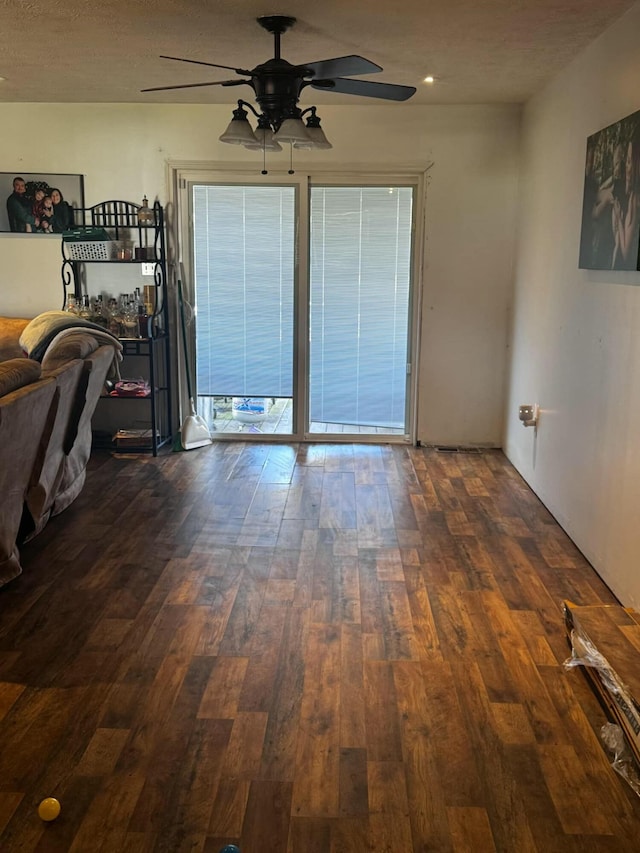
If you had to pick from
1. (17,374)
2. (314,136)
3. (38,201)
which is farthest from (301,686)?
(38,201)

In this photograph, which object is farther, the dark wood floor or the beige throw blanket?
the beige throw blanket

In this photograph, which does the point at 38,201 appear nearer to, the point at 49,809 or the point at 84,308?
the point at 84,308

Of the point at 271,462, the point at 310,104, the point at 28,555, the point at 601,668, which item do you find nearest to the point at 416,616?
the point at 601,668

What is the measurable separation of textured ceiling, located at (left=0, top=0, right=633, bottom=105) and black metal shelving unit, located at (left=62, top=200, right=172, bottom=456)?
36.4 inches

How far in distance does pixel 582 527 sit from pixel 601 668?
1.39m

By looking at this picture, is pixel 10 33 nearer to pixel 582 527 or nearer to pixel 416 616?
pixel 416 616

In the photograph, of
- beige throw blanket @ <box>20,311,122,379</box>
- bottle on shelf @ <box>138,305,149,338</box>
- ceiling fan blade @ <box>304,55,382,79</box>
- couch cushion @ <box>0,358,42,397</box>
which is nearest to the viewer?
ceiling fan blade @ <box>304,55,382,79</box>

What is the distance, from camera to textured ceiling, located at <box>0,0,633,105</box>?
3.28 m

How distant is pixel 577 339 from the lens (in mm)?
3889

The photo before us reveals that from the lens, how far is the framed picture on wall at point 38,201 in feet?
18.3

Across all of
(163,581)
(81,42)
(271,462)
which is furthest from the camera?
(271,462)

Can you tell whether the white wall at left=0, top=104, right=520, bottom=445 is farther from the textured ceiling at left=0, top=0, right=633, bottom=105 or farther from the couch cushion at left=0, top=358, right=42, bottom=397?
the couch cushion at left=0, top=358, right=42, bottom=397

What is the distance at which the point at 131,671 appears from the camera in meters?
2.59

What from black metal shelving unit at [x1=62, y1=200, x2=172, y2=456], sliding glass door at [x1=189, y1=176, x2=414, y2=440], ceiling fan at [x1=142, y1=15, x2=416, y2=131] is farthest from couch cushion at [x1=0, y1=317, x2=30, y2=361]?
ceiling fan at [x1=142, y1=15, x2=416, y2=131]
